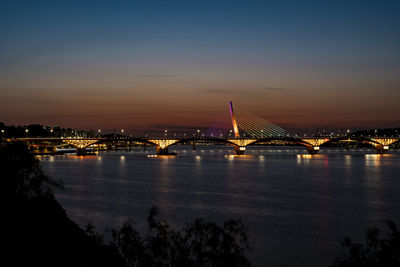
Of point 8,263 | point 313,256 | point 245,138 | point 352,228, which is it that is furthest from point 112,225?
point 245,138

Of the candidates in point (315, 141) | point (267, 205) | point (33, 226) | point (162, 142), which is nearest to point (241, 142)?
point (162, 142)

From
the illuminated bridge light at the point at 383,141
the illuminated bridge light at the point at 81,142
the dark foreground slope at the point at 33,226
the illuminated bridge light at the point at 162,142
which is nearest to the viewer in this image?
the dark foreground slope at the point at 33,226

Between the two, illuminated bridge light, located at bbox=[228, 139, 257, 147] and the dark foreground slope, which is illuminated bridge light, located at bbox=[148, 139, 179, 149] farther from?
the dark foreground slope

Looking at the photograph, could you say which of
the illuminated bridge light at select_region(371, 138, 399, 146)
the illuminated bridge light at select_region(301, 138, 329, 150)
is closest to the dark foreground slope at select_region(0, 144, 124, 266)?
the illuminated bridge light at select_region(301, 138, 329, 150)

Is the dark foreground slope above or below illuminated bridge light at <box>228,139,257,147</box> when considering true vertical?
below

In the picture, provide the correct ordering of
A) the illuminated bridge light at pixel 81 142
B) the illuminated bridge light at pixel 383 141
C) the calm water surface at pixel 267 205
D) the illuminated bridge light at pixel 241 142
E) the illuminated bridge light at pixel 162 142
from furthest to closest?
the illuminated bridge light at pixel 383 141 < the illuminated bridge light at pixel 162 142 < the illuminated bridge light at pixel 81 142 < the illuminated bridge light at pixel 241 142 < the calm water surface at pixel 267 205

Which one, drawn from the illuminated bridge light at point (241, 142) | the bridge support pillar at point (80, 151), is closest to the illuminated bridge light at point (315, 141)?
the illuminated bridge light at point (241, 142)

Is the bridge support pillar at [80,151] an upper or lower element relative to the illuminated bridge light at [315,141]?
lower

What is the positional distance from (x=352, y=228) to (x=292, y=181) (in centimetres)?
2920

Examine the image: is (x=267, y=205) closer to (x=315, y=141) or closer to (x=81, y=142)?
(x=315, y=141)

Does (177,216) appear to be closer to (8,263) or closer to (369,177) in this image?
(8,263)

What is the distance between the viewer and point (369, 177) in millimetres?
60281

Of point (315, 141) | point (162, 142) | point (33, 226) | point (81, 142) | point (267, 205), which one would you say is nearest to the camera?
point (33, 226)

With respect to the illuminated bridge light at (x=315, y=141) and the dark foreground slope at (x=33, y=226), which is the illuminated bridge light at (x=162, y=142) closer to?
the illuminated bridge light at (x=315, y=141)
